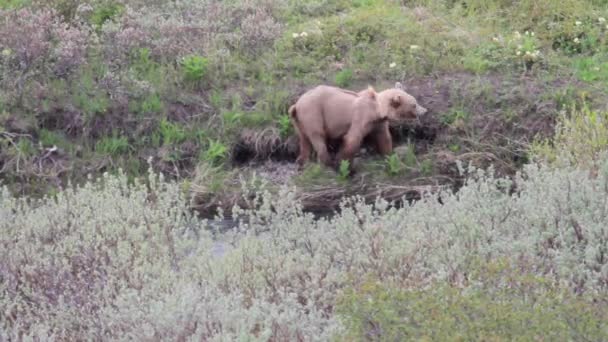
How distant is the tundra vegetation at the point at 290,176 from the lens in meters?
5.31

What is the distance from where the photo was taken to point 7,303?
605 centimetres

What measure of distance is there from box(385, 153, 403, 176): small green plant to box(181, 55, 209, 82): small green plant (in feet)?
8.51

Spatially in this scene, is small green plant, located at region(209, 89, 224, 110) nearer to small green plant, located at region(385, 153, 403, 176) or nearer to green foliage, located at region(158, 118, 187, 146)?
green foliage, located at region(158, 118, 187, 146)

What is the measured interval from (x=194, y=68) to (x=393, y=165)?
9.08 feet

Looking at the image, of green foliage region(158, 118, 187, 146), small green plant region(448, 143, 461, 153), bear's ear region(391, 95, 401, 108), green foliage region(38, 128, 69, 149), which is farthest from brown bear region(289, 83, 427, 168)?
green foliage region(38, 128, 69, 149)

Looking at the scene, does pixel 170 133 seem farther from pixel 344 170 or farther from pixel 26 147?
pixel 344 170

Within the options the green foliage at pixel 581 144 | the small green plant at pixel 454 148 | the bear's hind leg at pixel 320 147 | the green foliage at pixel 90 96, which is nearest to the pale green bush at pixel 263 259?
the green foliage at pixel 581 144

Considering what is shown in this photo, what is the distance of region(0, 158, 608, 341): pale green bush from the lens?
5.43 m

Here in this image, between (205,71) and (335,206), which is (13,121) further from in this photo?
(335,206)

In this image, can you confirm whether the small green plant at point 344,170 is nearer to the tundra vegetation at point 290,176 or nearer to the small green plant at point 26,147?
the tundra vegetation at point 290,176

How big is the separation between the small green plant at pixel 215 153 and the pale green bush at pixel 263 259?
14.6 ft

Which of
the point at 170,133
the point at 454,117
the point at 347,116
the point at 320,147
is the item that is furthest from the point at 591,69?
the point at 170,133

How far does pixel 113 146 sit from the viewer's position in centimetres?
1210

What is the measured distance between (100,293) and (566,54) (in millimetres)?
8456
